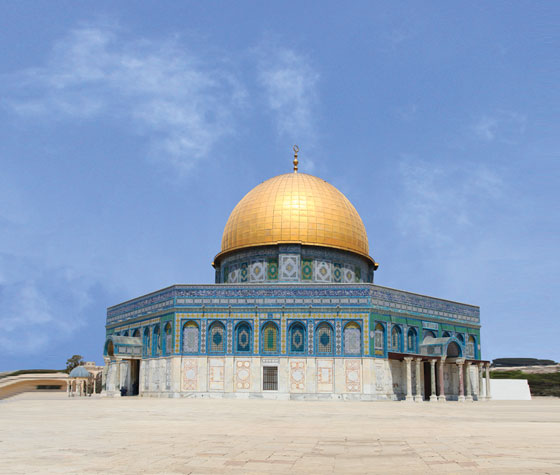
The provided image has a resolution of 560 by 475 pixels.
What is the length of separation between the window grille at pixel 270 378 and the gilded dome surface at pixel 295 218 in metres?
8.86

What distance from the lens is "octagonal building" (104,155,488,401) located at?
36.9 m

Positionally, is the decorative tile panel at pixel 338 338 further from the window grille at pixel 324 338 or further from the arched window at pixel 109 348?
the arched window at pixel 109 348

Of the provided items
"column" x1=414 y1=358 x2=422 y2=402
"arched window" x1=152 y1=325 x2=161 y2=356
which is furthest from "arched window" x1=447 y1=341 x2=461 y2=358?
"arched window" x1=152 y1=325 x2=161 y2=356

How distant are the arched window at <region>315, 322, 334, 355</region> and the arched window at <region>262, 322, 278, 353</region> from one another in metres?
2.37

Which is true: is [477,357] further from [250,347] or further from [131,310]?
[131,310]

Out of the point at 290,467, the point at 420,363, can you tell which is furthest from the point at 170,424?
the point at 420,363

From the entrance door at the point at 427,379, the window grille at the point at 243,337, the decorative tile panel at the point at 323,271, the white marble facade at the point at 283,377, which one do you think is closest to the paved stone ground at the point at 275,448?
the white marble facade at the point at 283,377

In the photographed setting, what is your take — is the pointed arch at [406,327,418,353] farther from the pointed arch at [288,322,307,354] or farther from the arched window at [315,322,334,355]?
the pointed arch at [288,322,307,354]

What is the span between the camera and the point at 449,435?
1264 cm

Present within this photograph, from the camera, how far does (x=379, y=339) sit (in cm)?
3753

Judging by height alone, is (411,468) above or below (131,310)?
below

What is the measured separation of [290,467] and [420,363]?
3244 cm

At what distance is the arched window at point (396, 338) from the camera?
3858 centimetres

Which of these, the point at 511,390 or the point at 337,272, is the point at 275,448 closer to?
the point at 337,272
